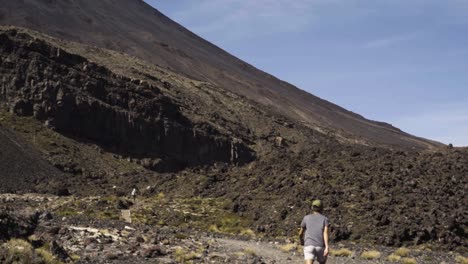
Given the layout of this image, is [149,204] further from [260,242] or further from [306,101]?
[306,101]

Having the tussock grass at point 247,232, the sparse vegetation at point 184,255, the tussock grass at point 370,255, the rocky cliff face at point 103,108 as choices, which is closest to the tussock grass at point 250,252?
the sparse vegetation at point 184,255

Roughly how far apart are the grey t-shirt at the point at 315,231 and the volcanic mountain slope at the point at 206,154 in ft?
50.8

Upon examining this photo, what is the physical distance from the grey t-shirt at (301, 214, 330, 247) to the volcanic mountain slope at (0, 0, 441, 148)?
10848cm

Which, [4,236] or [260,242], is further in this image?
[260,242]

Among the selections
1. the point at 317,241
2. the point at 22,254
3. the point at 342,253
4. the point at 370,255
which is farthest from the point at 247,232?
the point at 317,241

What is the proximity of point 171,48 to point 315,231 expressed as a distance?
138m

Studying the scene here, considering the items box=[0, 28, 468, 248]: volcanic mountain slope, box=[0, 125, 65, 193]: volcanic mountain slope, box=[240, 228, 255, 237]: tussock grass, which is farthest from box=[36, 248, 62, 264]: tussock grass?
box=[0, 125, 65, 193]: volcanic mountain slope

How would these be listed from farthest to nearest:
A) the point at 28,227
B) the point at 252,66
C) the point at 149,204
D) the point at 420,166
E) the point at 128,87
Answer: the point at 252,66 < the point at 128,87 < the point at 149,204 < the point at 420,166 < the point at 28,227

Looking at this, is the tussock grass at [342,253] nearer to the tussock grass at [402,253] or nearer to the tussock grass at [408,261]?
the tussock grass at [402,253]

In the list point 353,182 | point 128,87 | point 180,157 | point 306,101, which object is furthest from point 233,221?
point 306,101

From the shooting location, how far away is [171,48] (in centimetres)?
14638

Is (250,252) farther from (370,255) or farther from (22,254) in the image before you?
(22,254)

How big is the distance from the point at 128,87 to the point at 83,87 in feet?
22.8

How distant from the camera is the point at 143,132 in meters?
72.4
